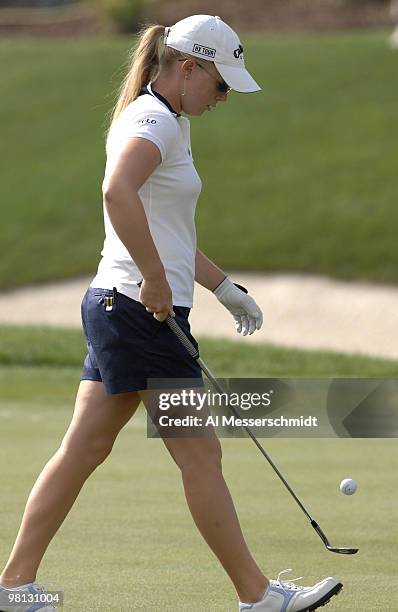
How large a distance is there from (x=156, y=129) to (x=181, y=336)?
2.25ft

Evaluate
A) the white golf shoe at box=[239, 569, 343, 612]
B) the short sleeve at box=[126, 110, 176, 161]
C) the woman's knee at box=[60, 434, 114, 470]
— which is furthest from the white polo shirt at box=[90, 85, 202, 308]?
the white golf shoe at box=[239, 569, 343, 612]

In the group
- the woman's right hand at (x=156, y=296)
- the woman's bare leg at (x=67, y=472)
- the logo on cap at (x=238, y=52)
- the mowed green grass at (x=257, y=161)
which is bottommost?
the mowed green grass at (x=257, y=161)

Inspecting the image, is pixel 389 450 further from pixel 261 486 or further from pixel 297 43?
pixel 297 43

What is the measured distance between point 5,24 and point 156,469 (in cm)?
3892

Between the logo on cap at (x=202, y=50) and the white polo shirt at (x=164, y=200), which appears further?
the logo on cap at (x=202, y=50)

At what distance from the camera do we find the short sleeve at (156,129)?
4.76 m

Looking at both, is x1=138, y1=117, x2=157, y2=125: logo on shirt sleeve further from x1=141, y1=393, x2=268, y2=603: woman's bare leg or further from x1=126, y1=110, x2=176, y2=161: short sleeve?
x1=141, y1=393, x2=268, y2=603: woman's bare leg

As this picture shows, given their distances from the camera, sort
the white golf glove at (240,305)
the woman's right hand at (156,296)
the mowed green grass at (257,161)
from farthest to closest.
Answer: the mowed green grass at (257,161)
the white golf glove at (240,305)
the woman's right hand at (156,296)

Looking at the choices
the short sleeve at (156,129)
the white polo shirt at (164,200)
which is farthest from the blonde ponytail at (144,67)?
the short sleeve at (156,129)

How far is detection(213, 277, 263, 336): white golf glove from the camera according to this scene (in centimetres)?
553

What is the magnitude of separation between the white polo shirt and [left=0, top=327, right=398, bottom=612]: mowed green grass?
3.81 ft

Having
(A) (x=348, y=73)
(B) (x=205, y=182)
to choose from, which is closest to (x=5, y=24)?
(A) (x=348, y=73)

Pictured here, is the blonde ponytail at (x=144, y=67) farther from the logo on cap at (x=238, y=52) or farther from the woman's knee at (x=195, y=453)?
the woman's knee at (x=195, y=453)

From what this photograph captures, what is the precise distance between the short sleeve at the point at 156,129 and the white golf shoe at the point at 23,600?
1512mm
